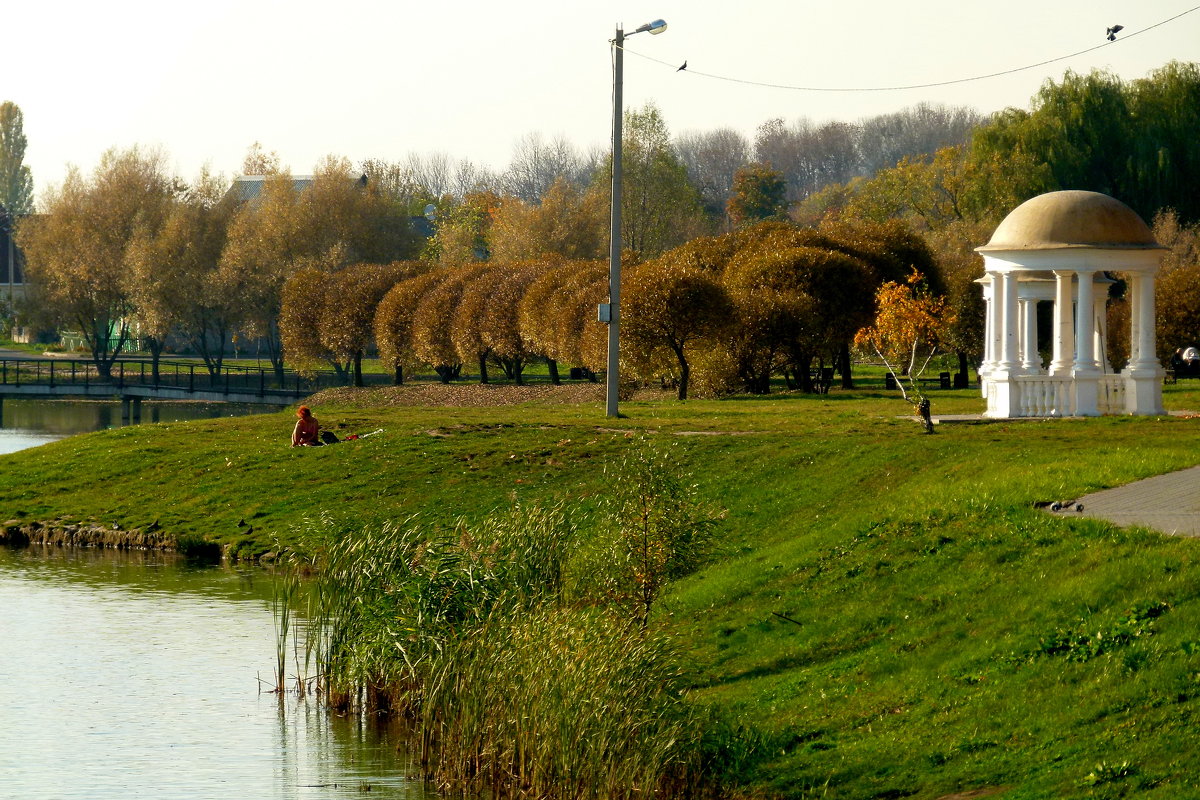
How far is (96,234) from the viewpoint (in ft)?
266

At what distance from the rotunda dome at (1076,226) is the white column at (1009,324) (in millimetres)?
757

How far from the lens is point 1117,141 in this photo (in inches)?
2542

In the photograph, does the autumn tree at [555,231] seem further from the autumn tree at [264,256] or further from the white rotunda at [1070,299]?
the white rotunda at [1070,299]

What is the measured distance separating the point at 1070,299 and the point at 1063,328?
648 millimetres

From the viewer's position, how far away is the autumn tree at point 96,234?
81.0 metres

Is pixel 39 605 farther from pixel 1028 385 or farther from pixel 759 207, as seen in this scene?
pixel 759 207

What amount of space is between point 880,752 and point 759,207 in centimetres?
10359

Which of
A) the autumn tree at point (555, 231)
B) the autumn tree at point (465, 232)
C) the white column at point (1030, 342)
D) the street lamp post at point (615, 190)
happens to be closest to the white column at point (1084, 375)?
the white column at point (1030, 342)

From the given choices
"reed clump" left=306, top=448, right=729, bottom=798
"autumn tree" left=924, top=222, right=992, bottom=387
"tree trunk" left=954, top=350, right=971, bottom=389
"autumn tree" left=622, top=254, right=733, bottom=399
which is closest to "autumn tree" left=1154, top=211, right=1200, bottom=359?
"autumn tree" left=924, top=222, right=992, bottom=387

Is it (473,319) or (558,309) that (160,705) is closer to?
(558,309)

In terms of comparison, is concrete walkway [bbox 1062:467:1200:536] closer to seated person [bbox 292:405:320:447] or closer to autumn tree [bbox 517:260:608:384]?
seated person [bbox 292:405:320:447]

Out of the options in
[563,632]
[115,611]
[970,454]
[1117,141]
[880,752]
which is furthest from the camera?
[1117,141]

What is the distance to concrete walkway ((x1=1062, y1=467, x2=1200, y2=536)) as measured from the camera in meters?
16.1

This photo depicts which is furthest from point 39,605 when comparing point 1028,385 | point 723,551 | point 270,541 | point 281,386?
point 281,386
